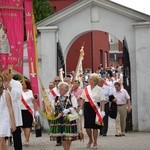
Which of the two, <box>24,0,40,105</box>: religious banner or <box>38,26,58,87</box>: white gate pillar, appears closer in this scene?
<box>24,0,40,105</box>: religious banner

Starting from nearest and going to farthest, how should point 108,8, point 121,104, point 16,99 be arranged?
point 16,99
point 121,104
point 108,8

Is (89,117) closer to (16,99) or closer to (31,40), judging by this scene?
(16,99)

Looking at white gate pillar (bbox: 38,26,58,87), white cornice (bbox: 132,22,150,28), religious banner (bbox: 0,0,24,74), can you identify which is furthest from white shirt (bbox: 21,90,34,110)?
→ white cornice (bbox: 132,22,150,28)

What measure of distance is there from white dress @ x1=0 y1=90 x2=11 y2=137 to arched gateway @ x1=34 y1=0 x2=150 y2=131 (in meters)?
8.69

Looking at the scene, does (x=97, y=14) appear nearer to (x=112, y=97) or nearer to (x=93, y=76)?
(x=112, y=97)

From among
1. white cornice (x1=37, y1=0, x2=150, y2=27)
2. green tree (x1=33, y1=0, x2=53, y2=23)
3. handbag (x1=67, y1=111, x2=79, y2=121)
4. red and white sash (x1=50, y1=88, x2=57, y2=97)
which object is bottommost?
handbag (x1=67, y1=111, x2=79, y2=121)

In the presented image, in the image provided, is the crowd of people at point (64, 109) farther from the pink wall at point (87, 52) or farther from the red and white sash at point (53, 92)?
the pink wall at point (87, 52)

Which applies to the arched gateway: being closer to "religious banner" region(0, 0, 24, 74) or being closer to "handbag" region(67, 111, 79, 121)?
"religious banner" region(0, 0, 24, 74)

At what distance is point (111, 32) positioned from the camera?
18.8 m

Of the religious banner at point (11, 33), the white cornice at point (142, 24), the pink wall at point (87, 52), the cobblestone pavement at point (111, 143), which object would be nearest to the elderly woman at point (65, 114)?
the cobblestone pavement at point (111, 143)

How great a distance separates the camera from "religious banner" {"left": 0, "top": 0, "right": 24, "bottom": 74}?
1612cm

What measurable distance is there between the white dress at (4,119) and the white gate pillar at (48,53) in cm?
869

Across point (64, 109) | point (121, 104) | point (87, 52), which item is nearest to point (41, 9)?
point (87, 52)

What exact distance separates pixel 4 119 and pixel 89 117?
431 cm
